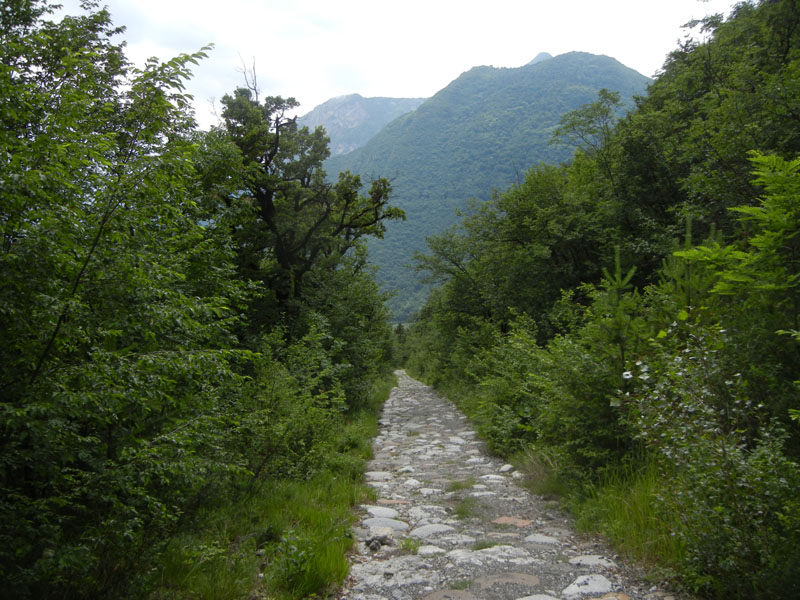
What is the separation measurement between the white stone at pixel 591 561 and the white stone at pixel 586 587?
9.7 inches

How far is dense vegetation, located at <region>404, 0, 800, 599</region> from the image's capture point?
2.85m

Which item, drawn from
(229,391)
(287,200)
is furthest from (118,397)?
(287,200)

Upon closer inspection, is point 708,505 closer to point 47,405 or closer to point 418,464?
point 47,405

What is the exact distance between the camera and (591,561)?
3750mm

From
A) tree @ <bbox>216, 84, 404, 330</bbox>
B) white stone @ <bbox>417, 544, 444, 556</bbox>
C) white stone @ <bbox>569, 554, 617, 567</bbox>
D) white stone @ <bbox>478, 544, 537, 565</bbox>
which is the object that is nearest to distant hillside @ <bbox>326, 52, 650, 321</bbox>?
tree @ <bbox>216, 84, 404, 330</bbox>

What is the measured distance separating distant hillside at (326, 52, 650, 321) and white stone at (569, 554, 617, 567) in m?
28.7

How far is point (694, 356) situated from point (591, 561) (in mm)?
1879

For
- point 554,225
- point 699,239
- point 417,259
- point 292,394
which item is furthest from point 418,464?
point 417,259

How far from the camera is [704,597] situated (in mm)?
2900

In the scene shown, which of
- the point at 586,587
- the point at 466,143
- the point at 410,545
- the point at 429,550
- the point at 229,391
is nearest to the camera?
the point at 586,587

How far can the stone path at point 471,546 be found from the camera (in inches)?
129

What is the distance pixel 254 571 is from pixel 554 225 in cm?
1265

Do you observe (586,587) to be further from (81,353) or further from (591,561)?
(81,353)

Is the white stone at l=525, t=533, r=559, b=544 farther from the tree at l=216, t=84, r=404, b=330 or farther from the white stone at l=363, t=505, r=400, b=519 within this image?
the tree at l=216, t=84, r=404, b=330
